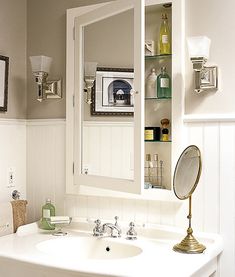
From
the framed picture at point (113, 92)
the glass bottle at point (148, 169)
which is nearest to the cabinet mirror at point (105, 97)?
the framed picture at point (113, 92)

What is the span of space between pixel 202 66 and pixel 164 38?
283 mm

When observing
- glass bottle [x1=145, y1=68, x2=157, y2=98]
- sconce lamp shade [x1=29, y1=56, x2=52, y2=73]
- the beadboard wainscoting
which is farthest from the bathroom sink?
sconce lamp shade [x1=29, y1=56, x2=52, y2=73]

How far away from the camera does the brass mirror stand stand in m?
1.99

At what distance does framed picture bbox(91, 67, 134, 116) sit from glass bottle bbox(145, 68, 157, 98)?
16cm

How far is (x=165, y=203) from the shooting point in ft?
7.52

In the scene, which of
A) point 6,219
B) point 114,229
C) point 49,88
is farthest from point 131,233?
point 49,88

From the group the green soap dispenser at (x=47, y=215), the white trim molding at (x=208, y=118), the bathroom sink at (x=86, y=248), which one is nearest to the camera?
the white trim molding at (x=208, y=118)

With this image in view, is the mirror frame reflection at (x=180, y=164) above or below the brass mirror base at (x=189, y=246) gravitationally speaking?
above

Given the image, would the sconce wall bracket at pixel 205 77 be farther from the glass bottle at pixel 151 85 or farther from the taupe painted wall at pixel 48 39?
the taupe painted wall at pixel 48 39

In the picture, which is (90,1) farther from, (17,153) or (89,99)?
(17,153)

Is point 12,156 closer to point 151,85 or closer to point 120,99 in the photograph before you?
point 120,99

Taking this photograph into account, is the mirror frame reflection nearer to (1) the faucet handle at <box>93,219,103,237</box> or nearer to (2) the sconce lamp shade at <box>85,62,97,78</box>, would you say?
(1) the faucet handle at <box>93,219,103,237</box>

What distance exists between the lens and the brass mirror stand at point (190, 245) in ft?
6.52

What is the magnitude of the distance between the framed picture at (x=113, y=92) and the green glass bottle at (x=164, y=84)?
184mm
